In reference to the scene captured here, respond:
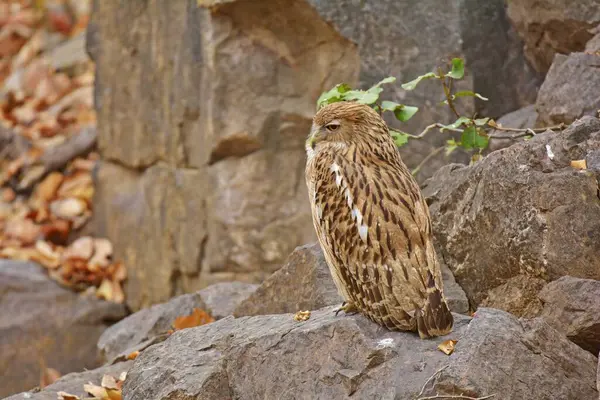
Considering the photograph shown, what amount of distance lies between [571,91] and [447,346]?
76.9 inches

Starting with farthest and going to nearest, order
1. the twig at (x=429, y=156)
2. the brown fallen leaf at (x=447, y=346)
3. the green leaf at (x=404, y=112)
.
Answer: the twig at (x=429, y=156), the green leaf at (x=404, y=112), the brown fallen leaf at (x=447, y=346)

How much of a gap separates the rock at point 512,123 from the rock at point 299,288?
1.24 m

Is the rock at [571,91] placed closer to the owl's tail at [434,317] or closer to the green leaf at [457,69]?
the green leaf at [457,69]

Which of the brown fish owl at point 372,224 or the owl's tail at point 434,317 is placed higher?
the brown fish owl at point 372,224

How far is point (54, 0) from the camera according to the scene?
13.9 metres

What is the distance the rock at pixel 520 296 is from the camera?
4258mm

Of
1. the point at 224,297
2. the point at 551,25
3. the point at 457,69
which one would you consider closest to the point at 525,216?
the point at 457,69

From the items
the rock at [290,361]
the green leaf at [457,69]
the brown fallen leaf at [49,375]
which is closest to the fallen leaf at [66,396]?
the rock at [290,361]

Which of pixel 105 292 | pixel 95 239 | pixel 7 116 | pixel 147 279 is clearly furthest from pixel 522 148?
pixel 7 116

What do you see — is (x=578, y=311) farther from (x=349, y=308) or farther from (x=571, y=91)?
(x=571, y=91)

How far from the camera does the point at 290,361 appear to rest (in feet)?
12.8

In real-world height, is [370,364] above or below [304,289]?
above

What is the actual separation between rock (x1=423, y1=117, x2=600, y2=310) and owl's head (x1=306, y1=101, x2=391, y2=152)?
1.85 feet

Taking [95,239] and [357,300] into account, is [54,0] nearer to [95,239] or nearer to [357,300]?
[95,239]
